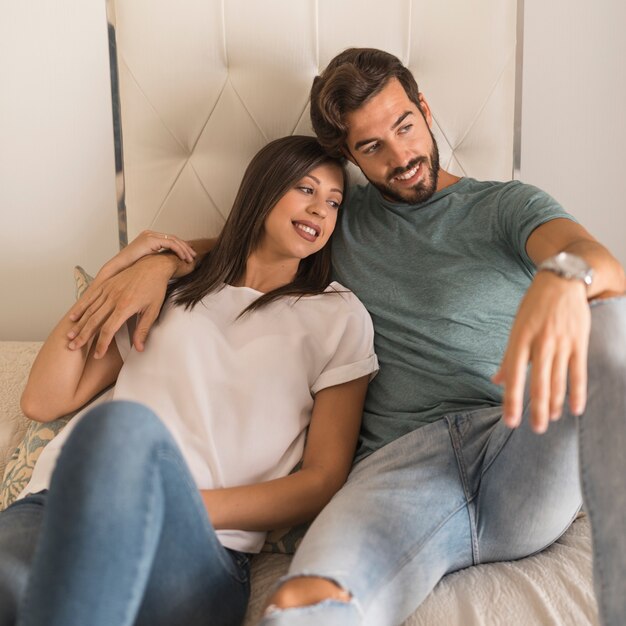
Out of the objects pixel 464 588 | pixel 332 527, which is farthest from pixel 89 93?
pixel 464 588

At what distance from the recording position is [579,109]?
1661 mm

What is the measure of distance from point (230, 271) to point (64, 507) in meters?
0.66

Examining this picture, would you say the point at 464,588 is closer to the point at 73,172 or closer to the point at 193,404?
the point at 193,404

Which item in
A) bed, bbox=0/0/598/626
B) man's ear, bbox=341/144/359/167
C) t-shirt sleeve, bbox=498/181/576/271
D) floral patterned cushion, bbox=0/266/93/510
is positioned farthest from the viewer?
bed, bbox=0/0/598/626

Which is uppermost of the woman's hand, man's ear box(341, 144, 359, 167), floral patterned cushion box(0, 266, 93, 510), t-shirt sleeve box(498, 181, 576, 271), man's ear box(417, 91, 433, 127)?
man's ear box(417, 91, 433, 127)

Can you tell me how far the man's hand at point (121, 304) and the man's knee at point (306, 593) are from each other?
50 cm

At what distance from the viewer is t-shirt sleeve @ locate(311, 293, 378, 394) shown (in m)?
1.23

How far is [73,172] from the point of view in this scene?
175cm

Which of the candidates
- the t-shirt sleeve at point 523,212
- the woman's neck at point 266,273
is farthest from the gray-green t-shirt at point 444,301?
the woman's neck at point 266,273

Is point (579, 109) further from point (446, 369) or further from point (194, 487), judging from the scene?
point (194, 487)

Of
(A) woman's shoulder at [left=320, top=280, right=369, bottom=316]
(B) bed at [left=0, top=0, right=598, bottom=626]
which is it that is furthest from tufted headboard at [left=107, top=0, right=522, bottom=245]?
(A) woman's shoulder at [left=320, top=280, right=369, bottom=316]

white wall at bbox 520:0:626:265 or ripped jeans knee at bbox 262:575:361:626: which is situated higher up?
white wall at bbox 520:0:626:265

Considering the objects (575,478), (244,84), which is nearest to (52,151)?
(244,84)

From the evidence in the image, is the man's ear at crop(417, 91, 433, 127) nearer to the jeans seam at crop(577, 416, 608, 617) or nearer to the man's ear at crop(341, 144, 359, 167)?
the man's ear at crop(341, 144, 359, 167)
